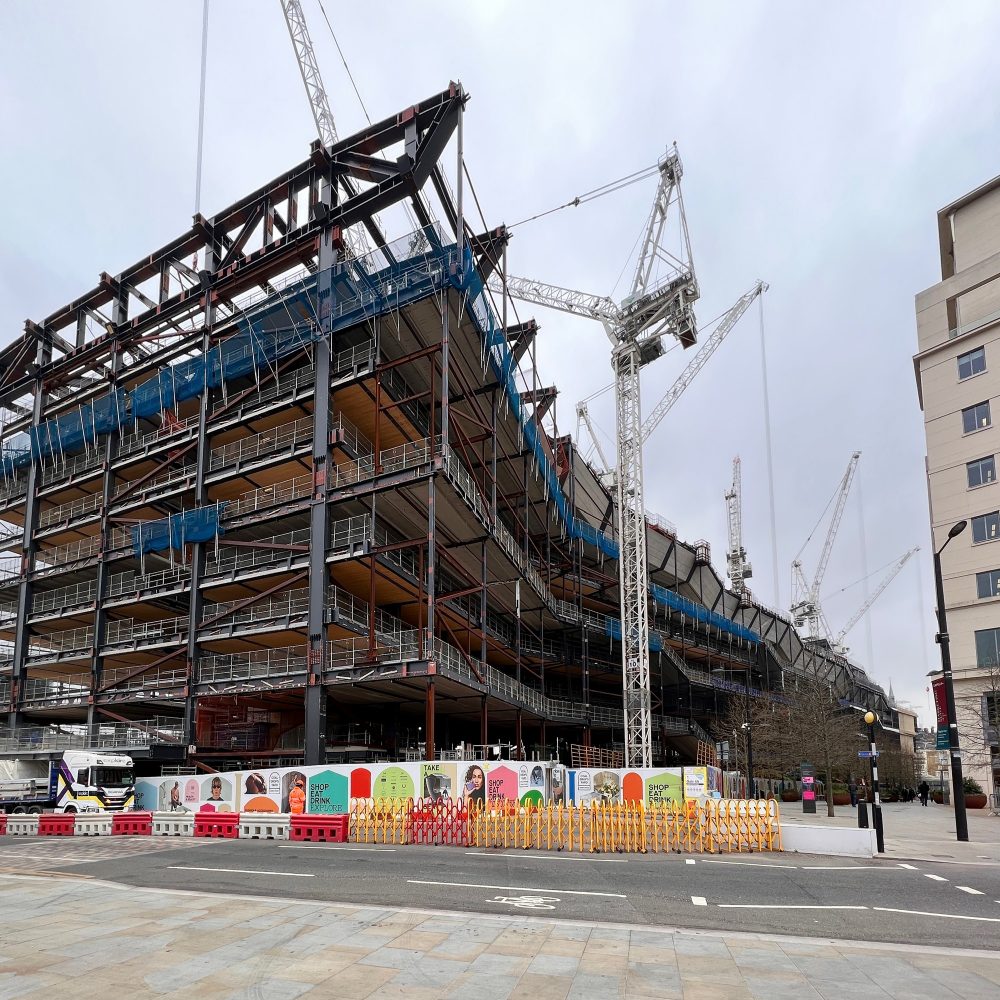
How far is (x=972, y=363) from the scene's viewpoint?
50312 mm

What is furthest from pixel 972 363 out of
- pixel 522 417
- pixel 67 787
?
pixel 67 787

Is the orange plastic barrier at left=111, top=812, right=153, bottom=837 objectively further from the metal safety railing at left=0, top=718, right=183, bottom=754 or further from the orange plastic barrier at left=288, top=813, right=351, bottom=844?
the metal safety railing at left=0, top=718, right=183, bottom=754

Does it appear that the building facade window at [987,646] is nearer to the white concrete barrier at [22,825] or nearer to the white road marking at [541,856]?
the white road marking at [541,856]

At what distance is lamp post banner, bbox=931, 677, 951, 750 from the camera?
26.6 meters

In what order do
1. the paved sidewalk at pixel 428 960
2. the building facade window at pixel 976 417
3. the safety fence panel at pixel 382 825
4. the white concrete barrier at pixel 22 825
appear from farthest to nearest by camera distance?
the building facade window at pixel 976 417, the white concrete barrier at pixel 22 825, the safety fence panel at pixel 382 825, the paved sidewalk at pixel 428 960

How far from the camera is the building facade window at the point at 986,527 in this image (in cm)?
4775

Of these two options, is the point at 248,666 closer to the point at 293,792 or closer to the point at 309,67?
the point at 293,792

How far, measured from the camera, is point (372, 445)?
4544cm

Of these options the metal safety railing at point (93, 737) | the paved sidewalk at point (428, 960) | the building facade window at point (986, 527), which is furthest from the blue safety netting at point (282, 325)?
the building facade window at point (986, 527)

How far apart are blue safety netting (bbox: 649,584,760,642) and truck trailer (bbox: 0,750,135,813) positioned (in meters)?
46.4

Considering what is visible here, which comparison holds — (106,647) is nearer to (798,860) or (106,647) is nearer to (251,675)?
(251,675)

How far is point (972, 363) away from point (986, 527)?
10.0m

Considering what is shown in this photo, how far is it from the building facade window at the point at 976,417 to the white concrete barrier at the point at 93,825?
48.9 meters

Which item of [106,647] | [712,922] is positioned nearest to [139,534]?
[106,647]
